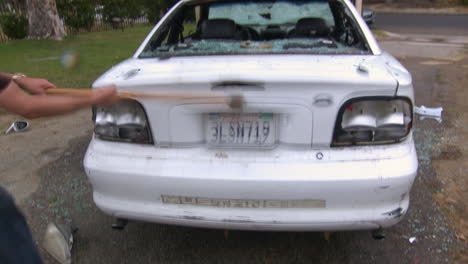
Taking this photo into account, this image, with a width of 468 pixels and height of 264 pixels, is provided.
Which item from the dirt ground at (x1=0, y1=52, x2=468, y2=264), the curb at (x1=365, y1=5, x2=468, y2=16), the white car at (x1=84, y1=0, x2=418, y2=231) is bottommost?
the curb at (x1=365, y1=5, x2=468, y2=16)

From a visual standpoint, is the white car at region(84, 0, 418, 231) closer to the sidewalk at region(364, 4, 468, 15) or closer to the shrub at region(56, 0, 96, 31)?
the shrub at region(56, 0, 96, 31)

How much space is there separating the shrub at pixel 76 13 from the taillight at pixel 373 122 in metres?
14.5

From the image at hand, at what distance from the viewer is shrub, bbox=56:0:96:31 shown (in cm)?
1382

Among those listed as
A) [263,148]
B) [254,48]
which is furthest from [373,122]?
[254,48]

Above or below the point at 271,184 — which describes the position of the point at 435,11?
below

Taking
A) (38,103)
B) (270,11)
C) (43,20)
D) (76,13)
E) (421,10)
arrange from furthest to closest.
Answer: (421,10)
(76,13)
(43,20)
(270,11)
(38,103)

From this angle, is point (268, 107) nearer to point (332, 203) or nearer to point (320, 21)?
point (332, 203)

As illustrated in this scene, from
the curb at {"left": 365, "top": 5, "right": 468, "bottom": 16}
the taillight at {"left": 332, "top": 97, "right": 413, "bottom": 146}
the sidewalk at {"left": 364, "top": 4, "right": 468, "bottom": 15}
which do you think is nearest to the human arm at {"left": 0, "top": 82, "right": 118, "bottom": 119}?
the taillight at {"left": 332, "top": 97, "right": 413, "bottom": 146}

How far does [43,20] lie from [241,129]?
39.7ft

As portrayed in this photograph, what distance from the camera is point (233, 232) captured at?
2461mm

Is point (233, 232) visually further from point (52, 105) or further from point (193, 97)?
point (52, 105)

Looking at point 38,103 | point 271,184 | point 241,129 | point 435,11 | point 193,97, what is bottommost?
point 435,11

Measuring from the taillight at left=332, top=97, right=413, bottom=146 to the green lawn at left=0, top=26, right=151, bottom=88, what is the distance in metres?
4.99

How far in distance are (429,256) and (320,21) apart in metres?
1.99
